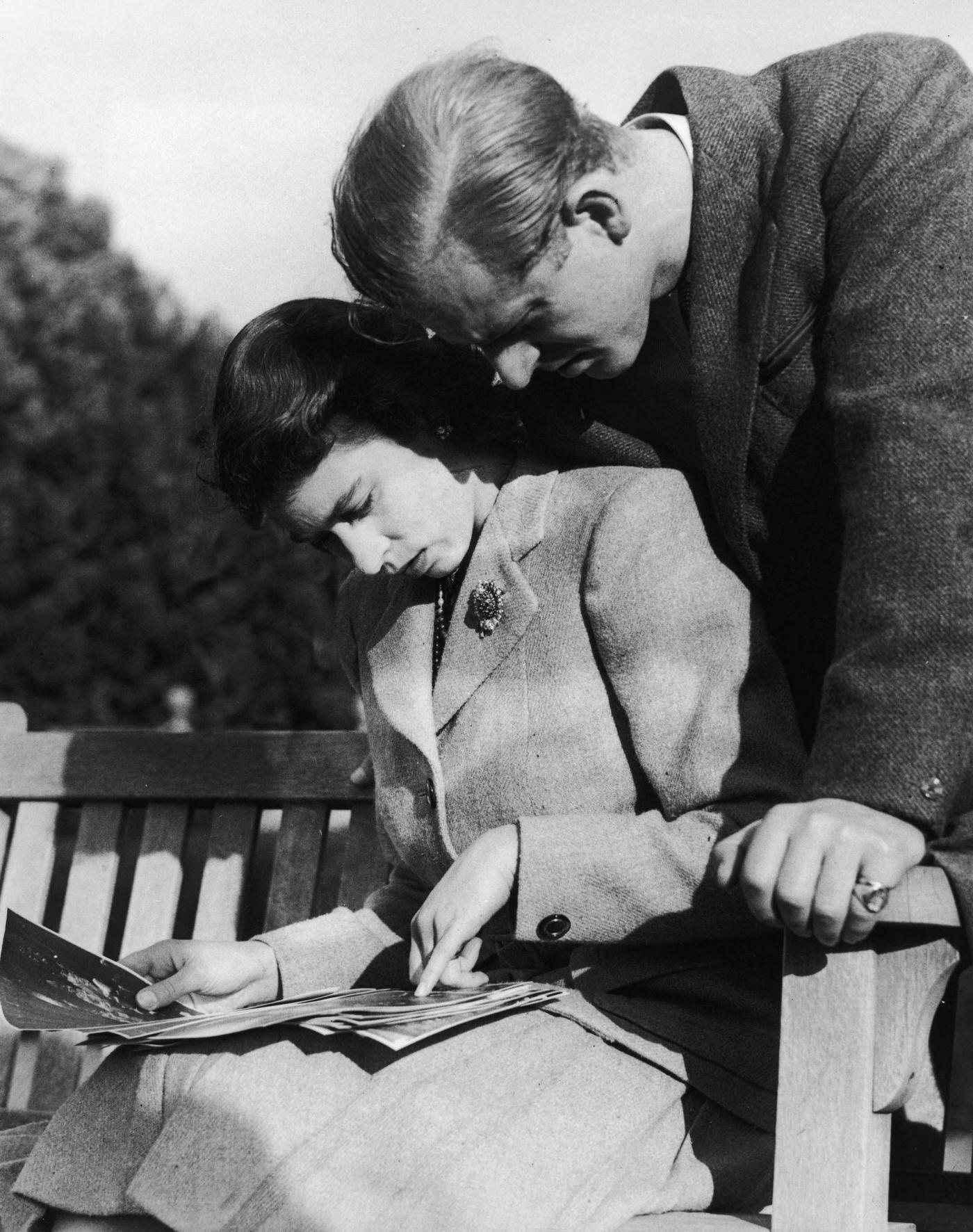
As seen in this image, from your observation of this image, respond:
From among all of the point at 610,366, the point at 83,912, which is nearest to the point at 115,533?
the point at 83,912

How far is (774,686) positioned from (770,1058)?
0.46 metres

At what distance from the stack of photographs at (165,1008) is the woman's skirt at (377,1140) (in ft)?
0.11

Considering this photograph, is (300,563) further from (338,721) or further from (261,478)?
(261,478)

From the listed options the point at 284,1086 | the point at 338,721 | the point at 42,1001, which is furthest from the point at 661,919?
the point at 338,721

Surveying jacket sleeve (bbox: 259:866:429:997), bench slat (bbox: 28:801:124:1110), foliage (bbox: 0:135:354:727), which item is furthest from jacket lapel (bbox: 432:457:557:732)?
foliage (bbox: 0:135:354:727)

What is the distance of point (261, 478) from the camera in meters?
2.41

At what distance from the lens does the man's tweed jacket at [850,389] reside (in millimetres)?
1822

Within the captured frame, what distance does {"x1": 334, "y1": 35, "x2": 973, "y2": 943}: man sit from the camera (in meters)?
1.83

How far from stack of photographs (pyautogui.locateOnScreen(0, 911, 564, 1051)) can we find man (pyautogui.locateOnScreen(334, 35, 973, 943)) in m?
0.39

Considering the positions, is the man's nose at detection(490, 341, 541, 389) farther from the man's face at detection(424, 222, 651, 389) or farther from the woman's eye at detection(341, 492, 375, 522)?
the woman's eye at detection(341, 492, 375, 522)

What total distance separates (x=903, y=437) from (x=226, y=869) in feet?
5.37

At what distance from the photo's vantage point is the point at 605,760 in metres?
2.23

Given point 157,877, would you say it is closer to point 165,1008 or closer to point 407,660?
point 165,1008

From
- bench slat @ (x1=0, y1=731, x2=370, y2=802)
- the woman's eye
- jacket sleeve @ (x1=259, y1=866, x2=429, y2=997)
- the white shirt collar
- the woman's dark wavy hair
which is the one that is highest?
the white shirt collar
